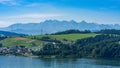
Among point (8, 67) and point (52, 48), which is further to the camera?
point (52, 48)

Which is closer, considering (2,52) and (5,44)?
(2,52)

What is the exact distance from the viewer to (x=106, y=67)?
82.6 meters

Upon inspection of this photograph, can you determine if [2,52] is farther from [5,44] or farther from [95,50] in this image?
[95,50]

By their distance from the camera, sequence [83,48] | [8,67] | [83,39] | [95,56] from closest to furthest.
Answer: [8,67]
[95,56]
[83,48]
[83,39]

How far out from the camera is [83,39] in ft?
496

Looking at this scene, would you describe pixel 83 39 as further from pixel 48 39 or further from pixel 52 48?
pixel 52 48

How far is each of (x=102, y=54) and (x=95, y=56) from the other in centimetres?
268

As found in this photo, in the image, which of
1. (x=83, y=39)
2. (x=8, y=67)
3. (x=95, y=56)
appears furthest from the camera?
(x=83, y=39)

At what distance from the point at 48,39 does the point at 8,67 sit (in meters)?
78.5

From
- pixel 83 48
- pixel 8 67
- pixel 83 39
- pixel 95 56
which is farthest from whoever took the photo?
pixel 83 39

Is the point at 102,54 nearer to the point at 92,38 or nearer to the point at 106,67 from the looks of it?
the point at 92,38

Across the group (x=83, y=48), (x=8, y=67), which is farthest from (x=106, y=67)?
(x=83, y=48)

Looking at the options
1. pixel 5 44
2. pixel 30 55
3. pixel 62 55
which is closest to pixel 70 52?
pixel 62 55

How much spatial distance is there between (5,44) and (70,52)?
39807 mm
